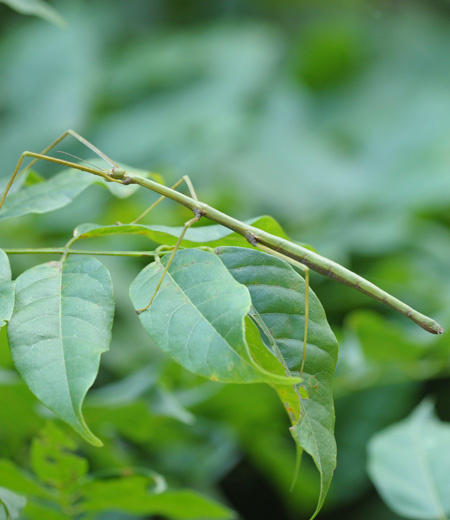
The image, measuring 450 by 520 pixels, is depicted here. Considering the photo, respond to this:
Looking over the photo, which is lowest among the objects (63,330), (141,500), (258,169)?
(258,169)

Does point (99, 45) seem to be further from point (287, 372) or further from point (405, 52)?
point (287, 372)

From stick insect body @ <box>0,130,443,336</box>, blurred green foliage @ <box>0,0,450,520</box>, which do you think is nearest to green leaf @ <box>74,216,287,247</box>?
stick insect body @ <box>0,130,443,336</box>

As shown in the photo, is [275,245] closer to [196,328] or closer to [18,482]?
[196,328]

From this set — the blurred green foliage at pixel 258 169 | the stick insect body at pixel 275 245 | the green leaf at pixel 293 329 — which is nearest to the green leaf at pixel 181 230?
the stick insect body at pixel 275 245

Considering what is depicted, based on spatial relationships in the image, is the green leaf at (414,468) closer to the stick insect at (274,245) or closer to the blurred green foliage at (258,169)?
the stick insect at (274,245)

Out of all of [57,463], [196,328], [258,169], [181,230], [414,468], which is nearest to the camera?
[196,328]

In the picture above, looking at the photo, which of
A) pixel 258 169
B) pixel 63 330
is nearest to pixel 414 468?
pixel 63 330

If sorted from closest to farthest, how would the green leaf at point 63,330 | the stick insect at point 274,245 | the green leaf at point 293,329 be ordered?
the green leaf at point 63,330 → the green leaf at point 293,329 → the stick insect at point 274,245
